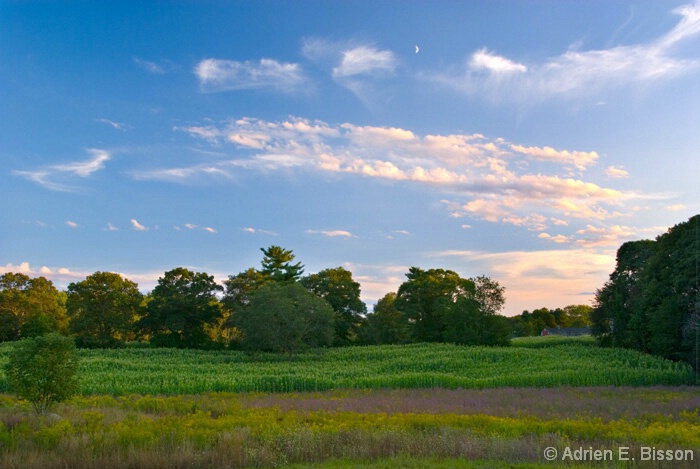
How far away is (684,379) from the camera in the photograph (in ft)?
104

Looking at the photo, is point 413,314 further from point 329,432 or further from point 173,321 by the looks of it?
point 329,432

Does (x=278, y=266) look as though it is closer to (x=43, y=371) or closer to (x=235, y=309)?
(x=235, y=309)

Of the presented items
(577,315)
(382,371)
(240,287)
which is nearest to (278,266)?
(240,287)

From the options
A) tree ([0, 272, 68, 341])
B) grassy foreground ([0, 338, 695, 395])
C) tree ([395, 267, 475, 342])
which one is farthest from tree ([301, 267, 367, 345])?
tree ([0, 272, 68, 341])

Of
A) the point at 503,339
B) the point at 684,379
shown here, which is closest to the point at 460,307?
the point at 503,339

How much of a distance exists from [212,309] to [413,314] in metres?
24.3

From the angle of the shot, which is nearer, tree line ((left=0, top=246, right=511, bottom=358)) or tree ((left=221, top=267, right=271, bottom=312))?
tree line ((left=0, top=246, right=511, bottom=358))

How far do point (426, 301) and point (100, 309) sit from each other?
126ft

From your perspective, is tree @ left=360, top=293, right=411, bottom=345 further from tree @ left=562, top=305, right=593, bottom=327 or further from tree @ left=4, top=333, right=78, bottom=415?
tree @ left=562, top=305, right=593, bottom=327

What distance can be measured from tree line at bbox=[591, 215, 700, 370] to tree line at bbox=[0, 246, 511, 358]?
39.1 ft

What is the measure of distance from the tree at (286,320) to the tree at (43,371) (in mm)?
27910

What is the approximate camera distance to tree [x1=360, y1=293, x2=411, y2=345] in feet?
219

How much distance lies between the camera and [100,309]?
59.5m

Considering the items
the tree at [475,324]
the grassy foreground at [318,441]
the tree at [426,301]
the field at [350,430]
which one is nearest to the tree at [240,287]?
the tree at [426,301]
